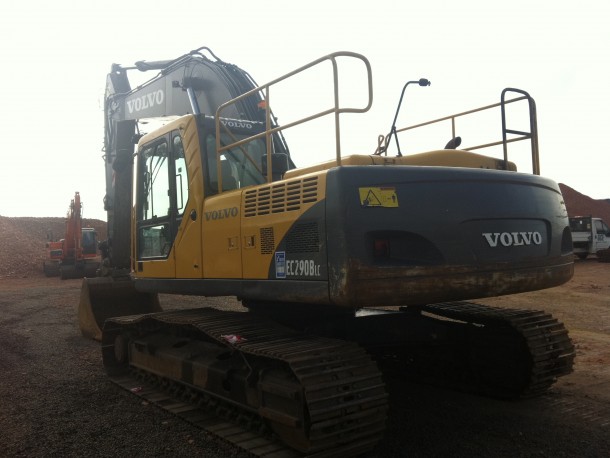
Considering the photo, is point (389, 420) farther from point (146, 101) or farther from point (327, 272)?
point (146, 101)

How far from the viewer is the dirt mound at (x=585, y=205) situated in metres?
47.9

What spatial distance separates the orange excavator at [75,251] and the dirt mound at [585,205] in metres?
36.7

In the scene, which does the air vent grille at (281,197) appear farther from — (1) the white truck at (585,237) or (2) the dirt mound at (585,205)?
(2) the dirt mound at (585,205)

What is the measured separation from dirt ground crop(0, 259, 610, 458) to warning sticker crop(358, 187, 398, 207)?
1.72 metres

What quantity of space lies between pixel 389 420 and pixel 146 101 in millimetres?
5740

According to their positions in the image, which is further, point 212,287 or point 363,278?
point 212,287

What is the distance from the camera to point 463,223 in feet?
12.7

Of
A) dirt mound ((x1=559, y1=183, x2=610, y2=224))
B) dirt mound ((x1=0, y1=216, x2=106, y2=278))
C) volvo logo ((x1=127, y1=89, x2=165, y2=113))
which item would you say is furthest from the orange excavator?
dirt mound ((x1=559, y1=183, x2=610, y2=224))

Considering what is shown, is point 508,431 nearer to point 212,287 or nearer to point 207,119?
point 212,287

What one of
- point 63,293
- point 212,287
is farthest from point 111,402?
point 63,293

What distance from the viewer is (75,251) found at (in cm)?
2630

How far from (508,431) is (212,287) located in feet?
8.44

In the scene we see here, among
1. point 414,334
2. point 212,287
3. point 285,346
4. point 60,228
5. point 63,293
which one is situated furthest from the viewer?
point 60,228

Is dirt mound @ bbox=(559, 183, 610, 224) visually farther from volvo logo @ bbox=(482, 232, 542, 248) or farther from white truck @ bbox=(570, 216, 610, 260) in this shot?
volvo logo @ bbox=(482, 232, 542, 248)
